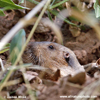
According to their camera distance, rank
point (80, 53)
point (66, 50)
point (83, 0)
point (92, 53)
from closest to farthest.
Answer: point (66, 50) → point (83, 0) → point (80, 53) → point (92, 53)

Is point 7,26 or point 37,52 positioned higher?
point 7,26

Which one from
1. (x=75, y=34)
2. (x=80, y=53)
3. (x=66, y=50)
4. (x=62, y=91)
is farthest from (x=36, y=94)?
(x=75, y=34)

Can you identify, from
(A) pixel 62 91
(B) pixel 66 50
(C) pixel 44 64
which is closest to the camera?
(A) pixel 62 91

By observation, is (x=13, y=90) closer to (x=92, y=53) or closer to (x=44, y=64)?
(x=44, y=64)

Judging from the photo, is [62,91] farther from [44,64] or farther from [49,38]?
[49,38]

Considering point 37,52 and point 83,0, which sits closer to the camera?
point 37,52

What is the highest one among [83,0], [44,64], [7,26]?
[83,0]
